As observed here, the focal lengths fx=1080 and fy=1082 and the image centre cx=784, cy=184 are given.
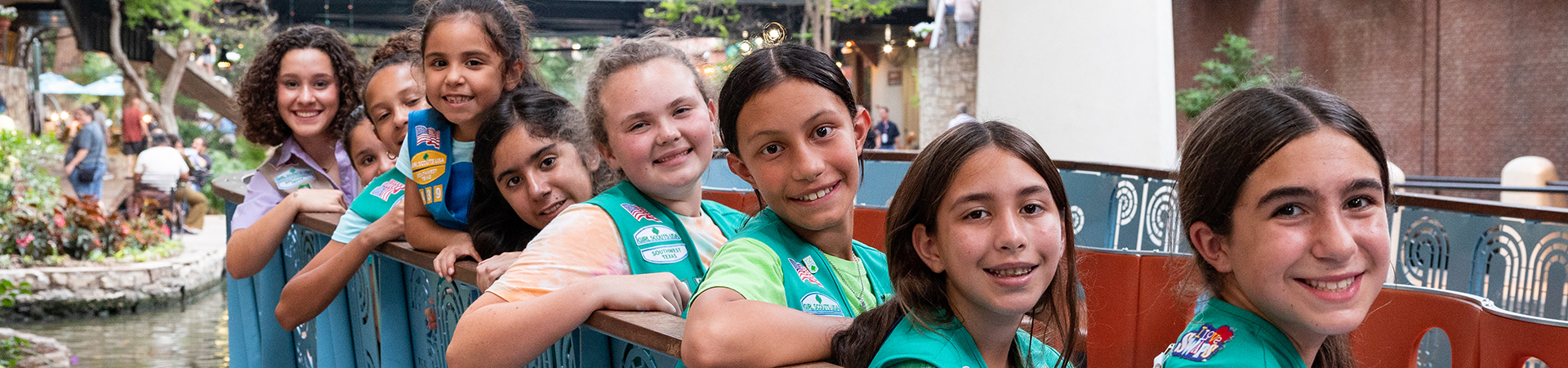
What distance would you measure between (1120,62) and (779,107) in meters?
8.56

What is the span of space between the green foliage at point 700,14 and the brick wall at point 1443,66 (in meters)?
8.92

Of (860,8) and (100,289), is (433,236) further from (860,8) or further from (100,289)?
(860,8)

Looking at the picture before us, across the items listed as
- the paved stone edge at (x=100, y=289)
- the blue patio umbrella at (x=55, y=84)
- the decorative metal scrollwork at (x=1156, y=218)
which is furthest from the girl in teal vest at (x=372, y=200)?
the blue patio umbrella at (x=55, y=84)

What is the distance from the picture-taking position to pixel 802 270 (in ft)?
5.42

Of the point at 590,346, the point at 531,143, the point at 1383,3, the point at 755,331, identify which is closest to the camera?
the point at 755,331

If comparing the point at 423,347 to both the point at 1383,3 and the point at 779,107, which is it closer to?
the point at 779,107

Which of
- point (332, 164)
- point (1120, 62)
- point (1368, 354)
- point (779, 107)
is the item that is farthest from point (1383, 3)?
point (779, 107)

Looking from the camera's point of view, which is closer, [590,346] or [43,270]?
[590,346]

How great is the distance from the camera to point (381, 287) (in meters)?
2.90

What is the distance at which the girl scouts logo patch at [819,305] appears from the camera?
5.30 feet

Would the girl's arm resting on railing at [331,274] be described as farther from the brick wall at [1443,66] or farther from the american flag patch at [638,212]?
the brick wall at [1443,66]

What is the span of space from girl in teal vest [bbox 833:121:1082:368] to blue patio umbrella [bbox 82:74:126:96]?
807 inches

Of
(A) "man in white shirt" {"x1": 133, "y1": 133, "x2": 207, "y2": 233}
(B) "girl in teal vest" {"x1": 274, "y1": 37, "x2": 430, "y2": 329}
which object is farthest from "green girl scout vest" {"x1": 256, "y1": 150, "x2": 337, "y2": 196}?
(A) "man in white shirt" {"x1": 133, "y1": 133, "x2": 207, "y2": 233}

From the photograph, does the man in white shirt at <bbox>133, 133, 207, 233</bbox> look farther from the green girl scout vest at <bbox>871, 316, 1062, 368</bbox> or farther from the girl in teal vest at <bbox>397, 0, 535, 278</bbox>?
the green girl scout vest at <bbox>871, 316, 1062, 368</bbox>
